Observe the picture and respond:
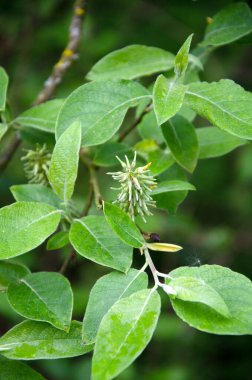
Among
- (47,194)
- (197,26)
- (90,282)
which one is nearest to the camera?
(47,194)

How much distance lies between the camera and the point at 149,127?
1.45 m

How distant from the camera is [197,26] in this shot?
1.70m

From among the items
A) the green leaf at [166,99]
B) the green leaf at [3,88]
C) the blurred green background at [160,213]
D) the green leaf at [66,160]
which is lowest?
the blurred green background at [160,213]

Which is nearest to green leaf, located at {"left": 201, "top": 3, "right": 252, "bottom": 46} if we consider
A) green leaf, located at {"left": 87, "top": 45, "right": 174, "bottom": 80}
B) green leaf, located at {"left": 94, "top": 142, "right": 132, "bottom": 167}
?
green leaf, located at {"left": 87, "top": 45, "right": 174, "bottom": 80}

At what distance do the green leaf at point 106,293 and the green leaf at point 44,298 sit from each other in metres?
0.06

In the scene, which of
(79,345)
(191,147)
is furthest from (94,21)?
(79,345)

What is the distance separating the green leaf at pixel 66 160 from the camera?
42.8 inches

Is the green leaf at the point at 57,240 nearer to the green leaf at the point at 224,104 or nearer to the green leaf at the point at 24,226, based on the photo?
the green leaf at the point at 24,226

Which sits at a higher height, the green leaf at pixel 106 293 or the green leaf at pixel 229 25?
the green leaf at pixel 229 25

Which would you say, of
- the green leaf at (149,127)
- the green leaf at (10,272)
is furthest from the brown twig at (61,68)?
the green leaf at (10,272)

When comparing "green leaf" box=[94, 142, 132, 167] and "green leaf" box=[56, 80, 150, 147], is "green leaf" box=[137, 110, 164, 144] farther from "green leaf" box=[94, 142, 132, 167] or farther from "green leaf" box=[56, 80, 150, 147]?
"green leaf" box=[56, 80, 150, 147]

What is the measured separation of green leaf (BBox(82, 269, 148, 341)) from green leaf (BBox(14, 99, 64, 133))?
1.44 ft

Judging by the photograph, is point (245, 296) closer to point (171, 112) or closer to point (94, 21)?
point (171, 112)

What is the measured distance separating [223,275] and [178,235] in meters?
2.32
